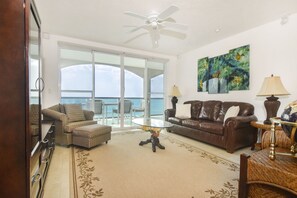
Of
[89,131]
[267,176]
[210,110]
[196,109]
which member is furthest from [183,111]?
[267,176]

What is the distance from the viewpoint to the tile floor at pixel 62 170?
5.81 feet

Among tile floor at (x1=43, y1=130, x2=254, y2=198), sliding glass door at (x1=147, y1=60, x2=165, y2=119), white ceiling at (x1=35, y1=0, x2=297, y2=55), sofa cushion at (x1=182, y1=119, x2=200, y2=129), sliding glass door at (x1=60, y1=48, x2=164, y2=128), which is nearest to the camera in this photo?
tile floor at (x1=43, y1=130, x2=254, y2=198)

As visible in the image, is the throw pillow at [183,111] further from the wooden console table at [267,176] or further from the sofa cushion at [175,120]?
the wooden console table at [267,176]

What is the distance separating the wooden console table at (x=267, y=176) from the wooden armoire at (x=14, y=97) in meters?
1.61

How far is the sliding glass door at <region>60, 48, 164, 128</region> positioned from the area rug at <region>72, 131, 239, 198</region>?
1.93 meters

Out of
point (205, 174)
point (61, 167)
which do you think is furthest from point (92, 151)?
point (205, 174)

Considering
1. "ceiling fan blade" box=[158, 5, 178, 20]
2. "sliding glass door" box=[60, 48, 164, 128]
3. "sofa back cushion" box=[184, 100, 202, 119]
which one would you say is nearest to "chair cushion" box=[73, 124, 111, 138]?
"sliding glass door" box=[60, 48, 164, 128]

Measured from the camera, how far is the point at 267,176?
1.20 m

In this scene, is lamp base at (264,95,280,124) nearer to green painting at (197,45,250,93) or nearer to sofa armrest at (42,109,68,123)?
green painting at (197,45,250,93)

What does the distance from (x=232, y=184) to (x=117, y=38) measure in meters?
3.92

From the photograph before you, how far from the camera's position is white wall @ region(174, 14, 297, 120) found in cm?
302

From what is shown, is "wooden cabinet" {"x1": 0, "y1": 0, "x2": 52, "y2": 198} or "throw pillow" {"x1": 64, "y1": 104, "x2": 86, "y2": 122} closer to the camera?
"wooden cabinet" {"x1": 0, "y1": 0, "x2": 52, "y2": 198}

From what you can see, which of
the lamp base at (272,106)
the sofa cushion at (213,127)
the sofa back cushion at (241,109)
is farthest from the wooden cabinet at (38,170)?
the sofa back cushion at (241,109)

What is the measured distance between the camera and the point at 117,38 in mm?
4254
